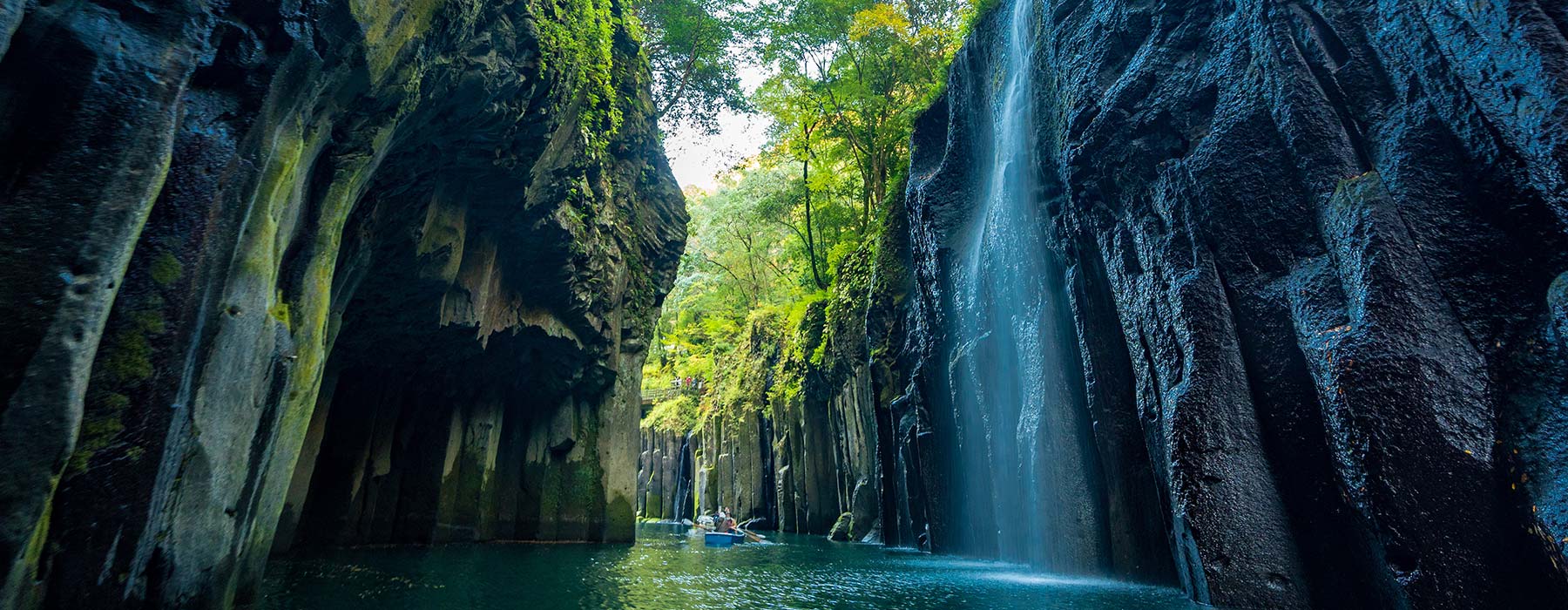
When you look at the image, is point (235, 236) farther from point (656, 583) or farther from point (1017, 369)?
point (1017, 369)

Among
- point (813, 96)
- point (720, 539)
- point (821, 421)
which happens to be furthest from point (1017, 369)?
point (813, 96)

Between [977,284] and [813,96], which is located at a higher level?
[813,96]

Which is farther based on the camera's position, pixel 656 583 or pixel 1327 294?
pixel 656 583

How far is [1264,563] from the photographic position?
20.0 feet

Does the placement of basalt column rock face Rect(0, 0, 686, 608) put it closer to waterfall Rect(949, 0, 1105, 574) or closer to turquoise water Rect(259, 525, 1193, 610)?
turquoise water Rect(259, 525, 1193, 610)

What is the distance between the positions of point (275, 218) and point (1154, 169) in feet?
28.0

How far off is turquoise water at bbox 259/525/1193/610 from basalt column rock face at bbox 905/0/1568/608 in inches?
56.9

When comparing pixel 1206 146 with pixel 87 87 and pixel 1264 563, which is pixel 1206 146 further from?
pixel 87 87

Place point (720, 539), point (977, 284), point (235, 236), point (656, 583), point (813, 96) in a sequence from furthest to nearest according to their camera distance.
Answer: point (813, 96)
point (720, 539)
point (977, 284)
point (656, 583)
point (235, 236)

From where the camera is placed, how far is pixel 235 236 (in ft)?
14.4

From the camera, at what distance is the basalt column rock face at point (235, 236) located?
10.7ft

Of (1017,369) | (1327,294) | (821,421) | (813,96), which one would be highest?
(813,96)

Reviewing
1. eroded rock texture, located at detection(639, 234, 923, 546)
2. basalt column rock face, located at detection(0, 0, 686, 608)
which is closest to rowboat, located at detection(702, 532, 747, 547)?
eroded rock texture, located at detection(639, 234, 923, 546)

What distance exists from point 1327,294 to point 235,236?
8370 millimetres
